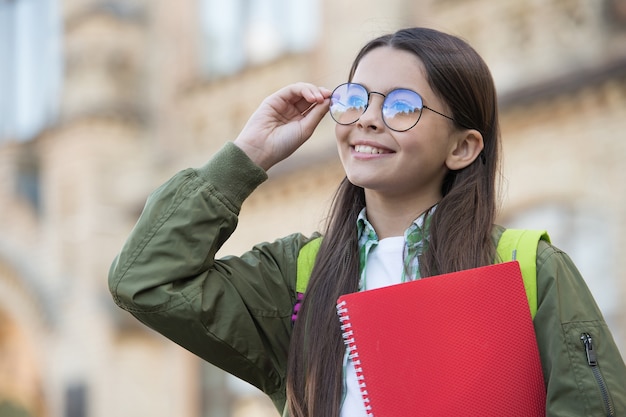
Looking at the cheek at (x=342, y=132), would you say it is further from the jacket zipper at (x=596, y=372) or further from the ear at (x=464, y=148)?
the jacket zipper at (x=596, y=372)

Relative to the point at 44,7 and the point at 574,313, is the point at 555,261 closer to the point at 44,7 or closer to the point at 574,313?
the point at 574,313

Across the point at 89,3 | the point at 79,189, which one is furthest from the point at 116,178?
the point at 89,3

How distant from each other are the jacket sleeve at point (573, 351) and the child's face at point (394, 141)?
336mm

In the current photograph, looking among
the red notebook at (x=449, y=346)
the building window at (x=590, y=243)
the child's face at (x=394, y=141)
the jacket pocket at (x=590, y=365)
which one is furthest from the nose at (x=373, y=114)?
the building window at (x=590, y=243)

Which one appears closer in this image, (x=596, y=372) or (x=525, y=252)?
(x=596, y=372)

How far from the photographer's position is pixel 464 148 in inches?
86.7

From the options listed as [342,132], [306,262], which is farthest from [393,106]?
[306,262]

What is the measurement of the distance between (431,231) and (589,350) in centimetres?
40

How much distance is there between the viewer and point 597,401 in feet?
5.82

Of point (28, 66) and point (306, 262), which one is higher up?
point (28, 66)

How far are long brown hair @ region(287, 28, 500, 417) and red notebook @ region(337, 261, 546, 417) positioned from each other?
123 mm

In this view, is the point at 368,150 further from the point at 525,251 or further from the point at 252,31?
the point at 252,31

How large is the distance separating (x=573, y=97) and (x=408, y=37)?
524 cm

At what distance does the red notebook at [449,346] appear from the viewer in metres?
1.86
